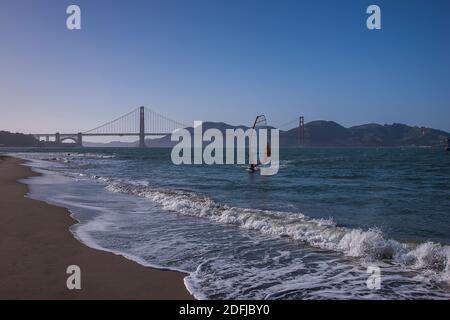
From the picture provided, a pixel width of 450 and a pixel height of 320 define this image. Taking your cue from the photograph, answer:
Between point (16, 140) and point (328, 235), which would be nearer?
point (328, 235)

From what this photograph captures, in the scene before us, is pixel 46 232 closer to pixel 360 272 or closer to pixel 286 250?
pixel 286 250

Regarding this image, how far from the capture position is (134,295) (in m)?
4.66

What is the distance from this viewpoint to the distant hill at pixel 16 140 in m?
175

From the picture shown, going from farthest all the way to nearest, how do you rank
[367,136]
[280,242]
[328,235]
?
1. [367,136]
2. [328,235]
3. [280,242]

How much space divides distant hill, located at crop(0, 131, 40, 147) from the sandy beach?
612ft

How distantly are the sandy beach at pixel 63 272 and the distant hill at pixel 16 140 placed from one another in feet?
612

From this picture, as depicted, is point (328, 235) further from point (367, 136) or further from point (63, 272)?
point (367, 136)

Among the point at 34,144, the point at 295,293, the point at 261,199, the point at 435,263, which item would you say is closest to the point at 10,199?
the point at 261,199

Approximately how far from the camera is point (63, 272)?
5.46m

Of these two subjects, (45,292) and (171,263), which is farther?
(171,263)

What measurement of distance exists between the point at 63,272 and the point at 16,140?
196 metres

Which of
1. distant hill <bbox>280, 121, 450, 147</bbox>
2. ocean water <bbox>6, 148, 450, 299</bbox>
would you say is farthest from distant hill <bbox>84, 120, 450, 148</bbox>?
ocean water <bbox>6, 148, 450, 299</bbox>

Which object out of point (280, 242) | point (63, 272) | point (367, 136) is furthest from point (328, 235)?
point (367, 136)
